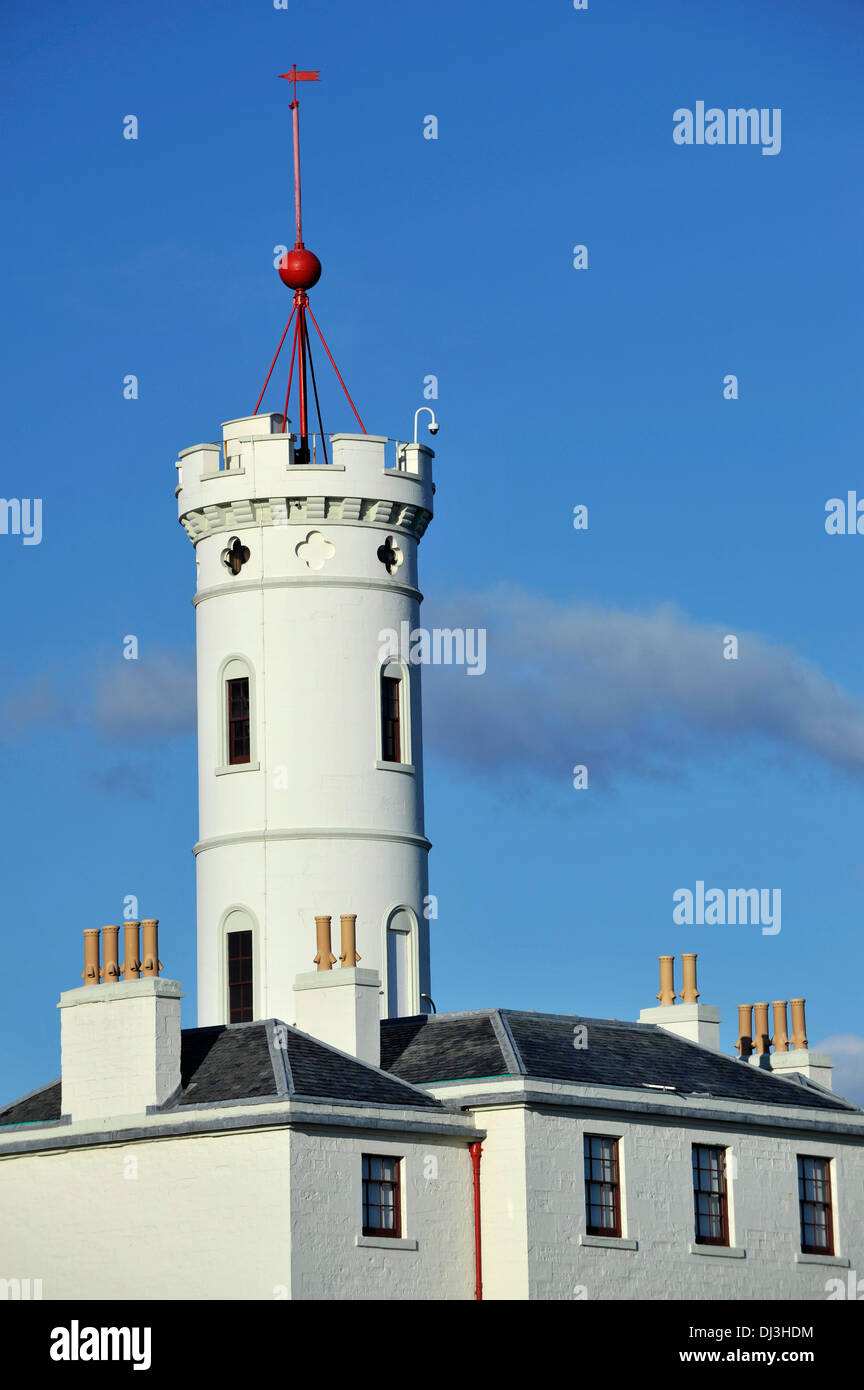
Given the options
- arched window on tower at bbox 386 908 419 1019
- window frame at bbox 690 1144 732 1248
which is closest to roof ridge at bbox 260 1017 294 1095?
window frame at bbox 690 1144 732 1248

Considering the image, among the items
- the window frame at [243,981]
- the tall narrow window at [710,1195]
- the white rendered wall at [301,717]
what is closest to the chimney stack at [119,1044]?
the window frame at [243,981]

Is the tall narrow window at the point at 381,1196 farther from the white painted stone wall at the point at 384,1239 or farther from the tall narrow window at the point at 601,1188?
the tall narrow window at the point at 601,1188

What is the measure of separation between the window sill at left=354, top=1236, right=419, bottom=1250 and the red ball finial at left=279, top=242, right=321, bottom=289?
2410cm

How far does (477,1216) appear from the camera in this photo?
155 ft

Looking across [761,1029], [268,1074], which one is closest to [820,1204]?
[761,1029]

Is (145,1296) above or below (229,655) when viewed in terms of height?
below

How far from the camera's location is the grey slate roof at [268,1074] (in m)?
45.6

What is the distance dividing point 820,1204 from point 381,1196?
10.0 metres

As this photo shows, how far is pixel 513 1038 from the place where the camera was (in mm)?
49281

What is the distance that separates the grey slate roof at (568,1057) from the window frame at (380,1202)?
2.74 meters

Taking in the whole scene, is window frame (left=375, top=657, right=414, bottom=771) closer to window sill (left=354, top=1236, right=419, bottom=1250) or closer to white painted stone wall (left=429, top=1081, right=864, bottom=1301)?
white painted stone wall (left=429, top=1081, right=864, bottom=1301)
